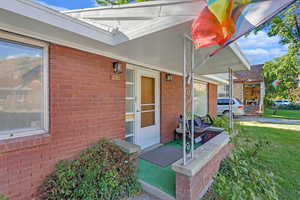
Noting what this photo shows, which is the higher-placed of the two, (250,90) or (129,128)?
(250,90)

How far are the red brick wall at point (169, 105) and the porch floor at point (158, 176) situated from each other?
179 cm

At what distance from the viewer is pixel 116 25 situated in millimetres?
3021

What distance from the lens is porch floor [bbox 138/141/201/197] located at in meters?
2.87

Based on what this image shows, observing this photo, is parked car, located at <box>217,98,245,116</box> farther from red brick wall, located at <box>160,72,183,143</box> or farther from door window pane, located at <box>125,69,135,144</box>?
door window pane, located at <box>125,69,135,144</box>

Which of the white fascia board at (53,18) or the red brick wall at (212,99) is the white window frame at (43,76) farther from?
the red brick wall at (212,99)

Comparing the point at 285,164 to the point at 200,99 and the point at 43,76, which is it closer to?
the point at 200,99

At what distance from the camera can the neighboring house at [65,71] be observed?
211 cm

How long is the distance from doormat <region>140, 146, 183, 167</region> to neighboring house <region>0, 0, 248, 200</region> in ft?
3.20

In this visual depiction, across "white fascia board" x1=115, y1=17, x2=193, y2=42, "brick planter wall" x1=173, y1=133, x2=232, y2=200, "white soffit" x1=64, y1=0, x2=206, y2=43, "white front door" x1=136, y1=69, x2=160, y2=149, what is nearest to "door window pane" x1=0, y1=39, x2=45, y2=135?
"white soffit" x1=64, y1=0, x2=206, y2=43

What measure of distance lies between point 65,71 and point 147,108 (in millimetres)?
2697

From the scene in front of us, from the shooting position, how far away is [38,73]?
8.02 ft

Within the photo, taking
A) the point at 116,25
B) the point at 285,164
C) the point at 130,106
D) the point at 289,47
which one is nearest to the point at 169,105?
the point at 130,106

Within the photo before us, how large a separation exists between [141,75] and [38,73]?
105 inches

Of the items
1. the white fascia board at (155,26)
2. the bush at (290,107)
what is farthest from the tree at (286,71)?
the white fascia board at (155,26)
